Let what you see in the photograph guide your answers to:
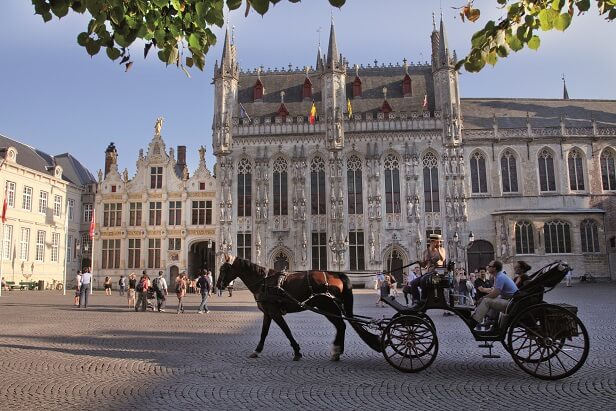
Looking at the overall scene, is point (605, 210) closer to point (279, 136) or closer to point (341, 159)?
point (341, 159)

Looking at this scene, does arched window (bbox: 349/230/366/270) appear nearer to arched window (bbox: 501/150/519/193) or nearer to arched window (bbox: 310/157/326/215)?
arched window (bbox: 310/157/326/215)

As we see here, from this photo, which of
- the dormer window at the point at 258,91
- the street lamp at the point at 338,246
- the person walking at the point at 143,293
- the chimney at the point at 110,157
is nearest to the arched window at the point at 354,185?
the street lamp at the point at 338,246

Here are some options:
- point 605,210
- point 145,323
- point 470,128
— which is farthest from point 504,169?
point 145,323

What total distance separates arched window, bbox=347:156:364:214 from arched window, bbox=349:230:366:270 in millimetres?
1895

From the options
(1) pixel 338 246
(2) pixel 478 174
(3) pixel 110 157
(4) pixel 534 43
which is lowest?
(1) pixel 338 246

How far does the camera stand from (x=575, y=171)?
41062 mm

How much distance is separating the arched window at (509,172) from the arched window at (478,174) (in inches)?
62.0

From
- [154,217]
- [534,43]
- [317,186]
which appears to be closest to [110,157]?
[154,217]

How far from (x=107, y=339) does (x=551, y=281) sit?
9959 mm

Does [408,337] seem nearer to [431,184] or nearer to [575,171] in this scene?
[431,184]

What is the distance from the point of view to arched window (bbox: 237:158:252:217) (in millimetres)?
41031

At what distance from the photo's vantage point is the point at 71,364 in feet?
28.8

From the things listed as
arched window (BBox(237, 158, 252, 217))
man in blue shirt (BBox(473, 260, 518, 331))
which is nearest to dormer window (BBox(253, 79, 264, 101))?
arched window (BBox(237, 158, 252, 217))

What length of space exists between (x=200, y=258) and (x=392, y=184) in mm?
18822
